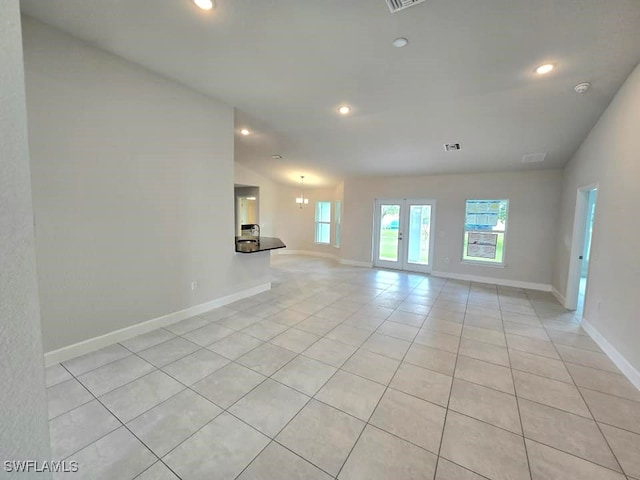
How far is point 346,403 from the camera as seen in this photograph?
6.97ft

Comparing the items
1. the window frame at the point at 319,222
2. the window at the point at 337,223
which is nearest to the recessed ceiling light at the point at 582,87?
the window at the point at 337,223

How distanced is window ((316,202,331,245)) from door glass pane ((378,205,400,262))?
2109 mm

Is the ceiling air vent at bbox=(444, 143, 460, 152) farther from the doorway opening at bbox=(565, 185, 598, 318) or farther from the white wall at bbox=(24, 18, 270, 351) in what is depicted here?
the white wall at bbox=(24, 18, 270, 351)

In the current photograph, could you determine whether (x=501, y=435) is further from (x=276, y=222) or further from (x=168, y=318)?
(x=276, y=222)

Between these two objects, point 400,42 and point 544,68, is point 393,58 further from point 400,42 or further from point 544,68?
point 544,68

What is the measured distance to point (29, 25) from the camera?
89.0 inches

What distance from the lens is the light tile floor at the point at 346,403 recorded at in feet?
5.34

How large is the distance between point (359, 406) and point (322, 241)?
7.27m

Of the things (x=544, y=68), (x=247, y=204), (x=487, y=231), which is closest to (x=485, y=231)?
(x=487, y=231)

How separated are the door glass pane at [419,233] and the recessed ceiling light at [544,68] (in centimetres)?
399

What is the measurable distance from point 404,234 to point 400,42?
5175 millimetres

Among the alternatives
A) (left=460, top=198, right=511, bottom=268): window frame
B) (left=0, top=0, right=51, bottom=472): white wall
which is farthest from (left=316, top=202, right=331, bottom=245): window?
(left=0, top=0, right=51, bottom=472): white wall

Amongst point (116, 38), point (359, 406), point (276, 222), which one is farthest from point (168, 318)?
point (276, 222)

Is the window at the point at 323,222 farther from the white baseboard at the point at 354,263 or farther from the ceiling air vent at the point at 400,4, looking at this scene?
the ceiling air vent at the point at 400,4
